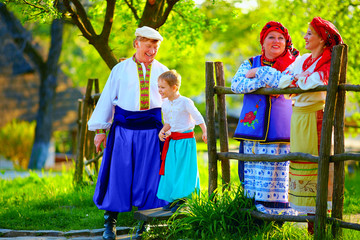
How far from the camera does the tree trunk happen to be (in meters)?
15.0

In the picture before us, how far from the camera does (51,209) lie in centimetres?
591

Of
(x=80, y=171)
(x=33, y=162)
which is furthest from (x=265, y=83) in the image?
(x=33, y=162)

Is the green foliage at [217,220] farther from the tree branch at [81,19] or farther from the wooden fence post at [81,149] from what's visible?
the wooden fence post at [81,149]

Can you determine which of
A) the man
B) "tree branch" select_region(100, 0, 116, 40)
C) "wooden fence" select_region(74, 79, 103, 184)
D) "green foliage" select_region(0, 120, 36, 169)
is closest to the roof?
"green foliage" select_region(0, 120, 36, 169)

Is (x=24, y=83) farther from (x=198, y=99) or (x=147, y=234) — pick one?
(x=147, y=234)

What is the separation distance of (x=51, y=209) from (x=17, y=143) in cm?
1117

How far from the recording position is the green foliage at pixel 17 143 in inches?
627

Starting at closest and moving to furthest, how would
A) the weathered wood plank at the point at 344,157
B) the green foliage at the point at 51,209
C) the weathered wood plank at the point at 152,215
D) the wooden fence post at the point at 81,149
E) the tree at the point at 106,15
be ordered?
the weathered wood plank at the point at 344,157, the weathered wood plank at the point at 152,215, the green foliage at the point at 51,209, the tree at the point at 106,15, the wooden fence post at the point at 81,149

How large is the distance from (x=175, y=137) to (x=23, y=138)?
13037 mm

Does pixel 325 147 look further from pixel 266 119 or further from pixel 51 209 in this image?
pixel 51 209

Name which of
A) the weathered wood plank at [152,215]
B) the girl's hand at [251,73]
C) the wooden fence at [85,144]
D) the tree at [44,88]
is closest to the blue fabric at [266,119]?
the girl's hand at [251,73]

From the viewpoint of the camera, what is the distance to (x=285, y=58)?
4098 mm

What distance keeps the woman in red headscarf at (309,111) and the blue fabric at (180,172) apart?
3.47 feet

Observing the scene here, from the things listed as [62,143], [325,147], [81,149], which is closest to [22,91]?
[62,143]
